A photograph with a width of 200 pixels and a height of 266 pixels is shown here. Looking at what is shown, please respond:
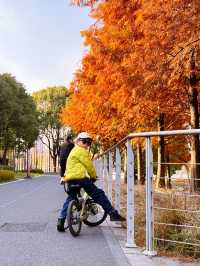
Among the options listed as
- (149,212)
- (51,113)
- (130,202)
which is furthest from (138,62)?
(51,113)

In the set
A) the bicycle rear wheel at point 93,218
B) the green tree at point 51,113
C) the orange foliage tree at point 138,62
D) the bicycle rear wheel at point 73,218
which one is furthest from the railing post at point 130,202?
the green tree at point 51,113

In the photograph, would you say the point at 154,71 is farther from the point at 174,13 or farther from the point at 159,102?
the point at 159,102

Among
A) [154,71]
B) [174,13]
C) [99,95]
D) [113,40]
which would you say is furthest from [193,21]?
[99,95]

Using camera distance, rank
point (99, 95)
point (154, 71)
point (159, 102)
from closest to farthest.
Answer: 1. point (154, 71)
2. point (159, 102)
3. point (99, 95)

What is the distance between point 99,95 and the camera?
22.0 m

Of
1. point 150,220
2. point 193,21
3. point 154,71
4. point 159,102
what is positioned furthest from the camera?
point 159,102

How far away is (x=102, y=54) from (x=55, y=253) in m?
12.3

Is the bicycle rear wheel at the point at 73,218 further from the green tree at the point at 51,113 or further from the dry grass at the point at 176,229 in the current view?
the green tree at the point at 51,113

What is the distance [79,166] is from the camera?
8.03 meters

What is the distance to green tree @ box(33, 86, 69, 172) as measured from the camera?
83938 millimetres

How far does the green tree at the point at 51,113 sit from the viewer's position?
8394cm

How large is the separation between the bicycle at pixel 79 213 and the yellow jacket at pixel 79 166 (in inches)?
7.1

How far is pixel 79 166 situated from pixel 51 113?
7710cm

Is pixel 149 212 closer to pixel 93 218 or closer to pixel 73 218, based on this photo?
pixel 73 218
